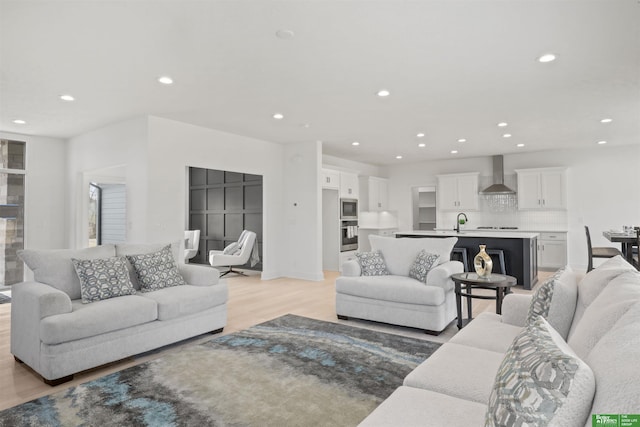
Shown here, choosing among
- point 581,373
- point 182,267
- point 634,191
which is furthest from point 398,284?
point 634,191

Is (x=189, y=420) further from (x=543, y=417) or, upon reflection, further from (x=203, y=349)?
(x=543, y=417)

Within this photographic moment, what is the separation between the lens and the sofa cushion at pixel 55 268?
126 inches

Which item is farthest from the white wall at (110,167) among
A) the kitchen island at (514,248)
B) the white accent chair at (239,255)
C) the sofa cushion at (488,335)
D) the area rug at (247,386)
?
the kitchen island at (514,248)

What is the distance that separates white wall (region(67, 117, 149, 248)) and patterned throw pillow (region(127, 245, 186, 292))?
145cm

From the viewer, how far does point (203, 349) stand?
11.0 feet

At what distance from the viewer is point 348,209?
8.41 m

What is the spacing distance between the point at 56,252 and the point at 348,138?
4.74m

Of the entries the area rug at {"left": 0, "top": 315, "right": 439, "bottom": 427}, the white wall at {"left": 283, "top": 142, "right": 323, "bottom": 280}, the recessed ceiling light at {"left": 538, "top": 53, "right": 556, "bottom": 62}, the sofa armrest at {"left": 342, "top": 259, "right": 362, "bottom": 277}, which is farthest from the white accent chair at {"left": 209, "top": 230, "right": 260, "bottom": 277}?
the recessed ceiling light at {"left": 538, "top": 53, "right": 556, "bottom": 62}

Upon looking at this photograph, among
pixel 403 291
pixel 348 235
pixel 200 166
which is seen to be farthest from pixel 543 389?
pixel 348 235

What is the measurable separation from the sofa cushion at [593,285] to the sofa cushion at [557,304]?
3 centimetres

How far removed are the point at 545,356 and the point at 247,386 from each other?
82.8 inches

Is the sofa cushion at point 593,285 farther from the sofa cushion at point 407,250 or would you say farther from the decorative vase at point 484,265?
the sofa cushion at point 407,250

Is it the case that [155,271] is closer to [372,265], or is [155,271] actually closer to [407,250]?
[372,265]

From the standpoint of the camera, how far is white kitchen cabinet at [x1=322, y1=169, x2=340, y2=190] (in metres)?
7.68
